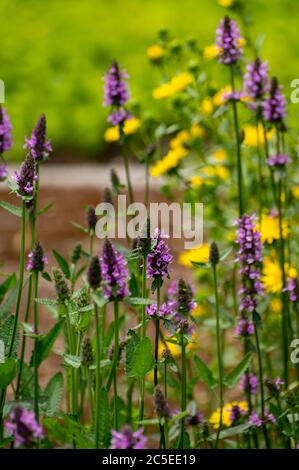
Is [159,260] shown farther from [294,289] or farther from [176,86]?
[176,86]

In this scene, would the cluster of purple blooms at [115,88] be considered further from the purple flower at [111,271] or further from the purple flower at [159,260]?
the purple flower at [111,271]

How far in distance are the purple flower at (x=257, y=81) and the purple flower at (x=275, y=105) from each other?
0.14 ft

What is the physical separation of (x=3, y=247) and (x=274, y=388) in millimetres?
2254

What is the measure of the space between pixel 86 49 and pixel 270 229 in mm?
3792

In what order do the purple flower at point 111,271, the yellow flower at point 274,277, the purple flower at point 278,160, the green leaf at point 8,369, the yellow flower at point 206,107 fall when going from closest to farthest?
the purple flower at point 111,271, the green leaf at point 8,369, the purple flower at point 278,160, the yellow flower at point 274,277, the yellow flower at point 206,107

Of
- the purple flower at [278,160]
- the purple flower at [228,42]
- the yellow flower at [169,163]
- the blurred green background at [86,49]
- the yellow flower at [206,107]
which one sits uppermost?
the blurred green background at [86,49]

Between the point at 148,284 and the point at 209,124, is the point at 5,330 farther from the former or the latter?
the point at 209,124

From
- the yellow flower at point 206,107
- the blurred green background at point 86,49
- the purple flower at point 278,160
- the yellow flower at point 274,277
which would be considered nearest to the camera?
the purple flower at point 278,160

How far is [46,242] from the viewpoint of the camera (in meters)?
3.81

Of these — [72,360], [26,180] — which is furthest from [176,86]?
[72,360]

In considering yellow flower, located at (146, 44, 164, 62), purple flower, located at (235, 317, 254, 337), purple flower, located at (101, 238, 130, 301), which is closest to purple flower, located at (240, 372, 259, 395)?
purple flower, located at (235, 317, 254, 337)

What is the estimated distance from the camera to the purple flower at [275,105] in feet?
6.81

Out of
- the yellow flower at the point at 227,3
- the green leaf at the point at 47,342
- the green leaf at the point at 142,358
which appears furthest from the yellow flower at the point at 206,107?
the green leaf at the point at 142,358

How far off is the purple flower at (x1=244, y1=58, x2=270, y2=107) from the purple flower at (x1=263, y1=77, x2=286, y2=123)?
0.04 m
